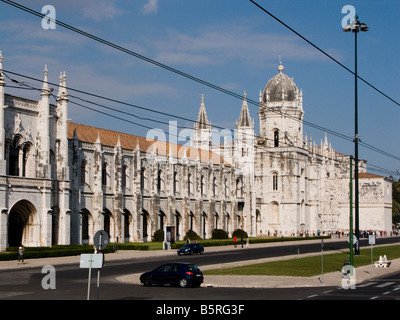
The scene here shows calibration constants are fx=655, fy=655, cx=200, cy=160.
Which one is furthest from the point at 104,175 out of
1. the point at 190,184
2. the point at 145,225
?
the point at 190,184

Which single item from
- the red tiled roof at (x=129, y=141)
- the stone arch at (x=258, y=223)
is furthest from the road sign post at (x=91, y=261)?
the stone arch at (x=258, y=223)

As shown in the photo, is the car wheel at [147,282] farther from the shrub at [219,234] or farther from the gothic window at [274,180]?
the gothic window at [274,180]

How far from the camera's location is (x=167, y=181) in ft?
255

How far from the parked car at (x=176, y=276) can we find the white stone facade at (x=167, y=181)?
81.8 ft

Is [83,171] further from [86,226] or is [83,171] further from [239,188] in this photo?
[239,188]

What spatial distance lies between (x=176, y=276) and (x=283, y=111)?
76.1 metres

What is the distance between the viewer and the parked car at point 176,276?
27.2m

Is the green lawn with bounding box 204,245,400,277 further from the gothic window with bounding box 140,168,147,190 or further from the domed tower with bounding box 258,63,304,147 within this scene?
the domed tower with bounding box 258,63,304,147

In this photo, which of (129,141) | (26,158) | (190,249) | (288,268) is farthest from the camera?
(129,141)

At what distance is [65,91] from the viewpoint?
58.7 meters

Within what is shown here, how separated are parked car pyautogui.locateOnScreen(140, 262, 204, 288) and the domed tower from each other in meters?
75.0

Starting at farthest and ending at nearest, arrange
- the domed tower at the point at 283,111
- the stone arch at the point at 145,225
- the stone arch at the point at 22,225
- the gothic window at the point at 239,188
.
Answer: the domed tower at the point at 283,111
the gothic window at the point at 239,188
the stone arch at the point at 145,225
the stone arch at the point at 22,225

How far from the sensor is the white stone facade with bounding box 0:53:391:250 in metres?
53.8
